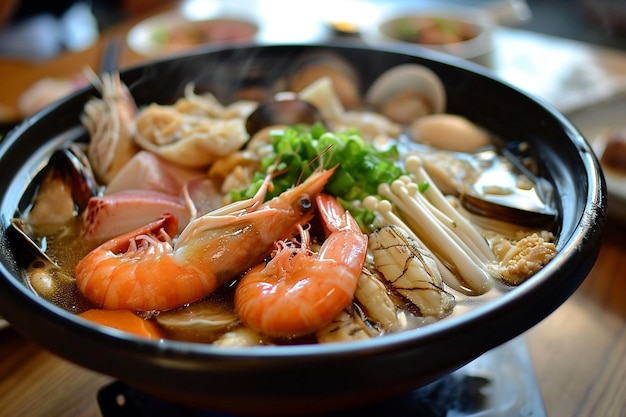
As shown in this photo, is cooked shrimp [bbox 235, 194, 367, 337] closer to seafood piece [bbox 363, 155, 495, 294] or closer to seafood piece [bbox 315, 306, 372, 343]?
seafood piece [bbox 315, 306, 372, 343]

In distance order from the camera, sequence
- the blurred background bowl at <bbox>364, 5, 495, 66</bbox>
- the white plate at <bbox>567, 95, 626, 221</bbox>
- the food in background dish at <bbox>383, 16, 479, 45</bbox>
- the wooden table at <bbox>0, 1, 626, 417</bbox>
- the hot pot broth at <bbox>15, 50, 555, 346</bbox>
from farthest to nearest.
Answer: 1. the food in background dish at <bbox>383, 16, 479, 45</bbox>
2. the blurred background bowl at <bbox>364, 5, 495, 66</bbox>
3. the white plate at <bbox>567, 95, 626, 221</bbox>
4. the wooden table at <bbox>0, 1, 626, 417</bbox>
5. the hot pot broth at <bbox>15, 50, 555, 346</bbox>

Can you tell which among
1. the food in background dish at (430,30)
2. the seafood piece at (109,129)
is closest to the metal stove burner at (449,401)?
the seafood piece at (109,129)

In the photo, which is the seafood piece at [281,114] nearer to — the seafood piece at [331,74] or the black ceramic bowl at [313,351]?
the seafood piece at [331,74]

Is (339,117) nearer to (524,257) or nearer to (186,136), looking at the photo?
(186,136)

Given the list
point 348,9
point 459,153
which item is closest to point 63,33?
point 348,9

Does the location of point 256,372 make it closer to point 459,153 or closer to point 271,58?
point 459,153

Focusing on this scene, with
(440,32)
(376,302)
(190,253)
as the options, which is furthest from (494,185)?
(440,32)

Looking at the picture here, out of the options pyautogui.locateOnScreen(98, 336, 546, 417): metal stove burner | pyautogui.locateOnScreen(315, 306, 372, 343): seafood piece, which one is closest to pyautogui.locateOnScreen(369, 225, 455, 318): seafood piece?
pyautogui.locateOnScreen(315, 306, 372, 343): seafood piece
